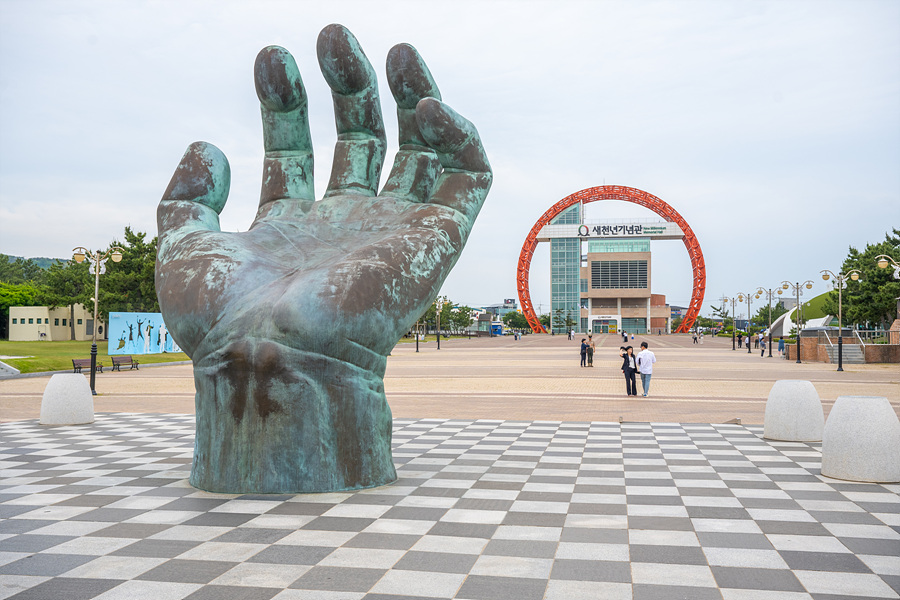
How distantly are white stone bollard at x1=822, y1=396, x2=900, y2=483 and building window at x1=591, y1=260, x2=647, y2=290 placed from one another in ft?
316

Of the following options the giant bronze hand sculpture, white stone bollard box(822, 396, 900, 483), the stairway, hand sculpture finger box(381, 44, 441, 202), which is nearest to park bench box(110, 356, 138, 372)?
the giant bronze hand sculpture

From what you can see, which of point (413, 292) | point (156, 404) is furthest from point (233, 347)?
point (156, 404)

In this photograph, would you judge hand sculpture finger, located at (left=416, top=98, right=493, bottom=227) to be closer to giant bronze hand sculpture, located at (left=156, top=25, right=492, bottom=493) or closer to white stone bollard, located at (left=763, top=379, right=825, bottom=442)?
giant bronze hand sculpture, located at (left=156, top=25, right=492, bottom=493)

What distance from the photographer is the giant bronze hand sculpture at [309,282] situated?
643 cm

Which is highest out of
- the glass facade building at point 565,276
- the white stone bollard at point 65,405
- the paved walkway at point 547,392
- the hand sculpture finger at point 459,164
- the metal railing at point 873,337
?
the glass facade building at point 565,276

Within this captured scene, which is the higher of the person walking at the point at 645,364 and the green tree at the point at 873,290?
the green tree at the point at 873,290

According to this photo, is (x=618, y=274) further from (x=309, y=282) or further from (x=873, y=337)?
(x=309, y=282)

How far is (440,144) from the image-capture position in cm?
736

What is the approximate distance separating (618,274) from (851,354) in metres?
69.1

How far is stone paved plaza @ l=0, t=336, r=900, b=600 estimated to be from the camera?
431cm

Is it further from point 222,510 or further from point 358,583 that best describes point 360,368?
point 358,583

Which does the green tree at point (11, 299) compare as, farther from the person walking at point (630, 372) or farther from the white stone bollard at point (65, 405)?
the person walking at point (630, 372)

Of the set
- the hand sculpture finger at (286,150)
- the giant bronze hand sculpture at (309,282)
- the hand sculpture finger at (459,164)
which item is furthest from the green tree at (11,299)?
the hand sculpture finger at (459,164)

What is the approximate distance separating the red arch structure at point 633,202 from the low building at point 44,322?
49.1 m
